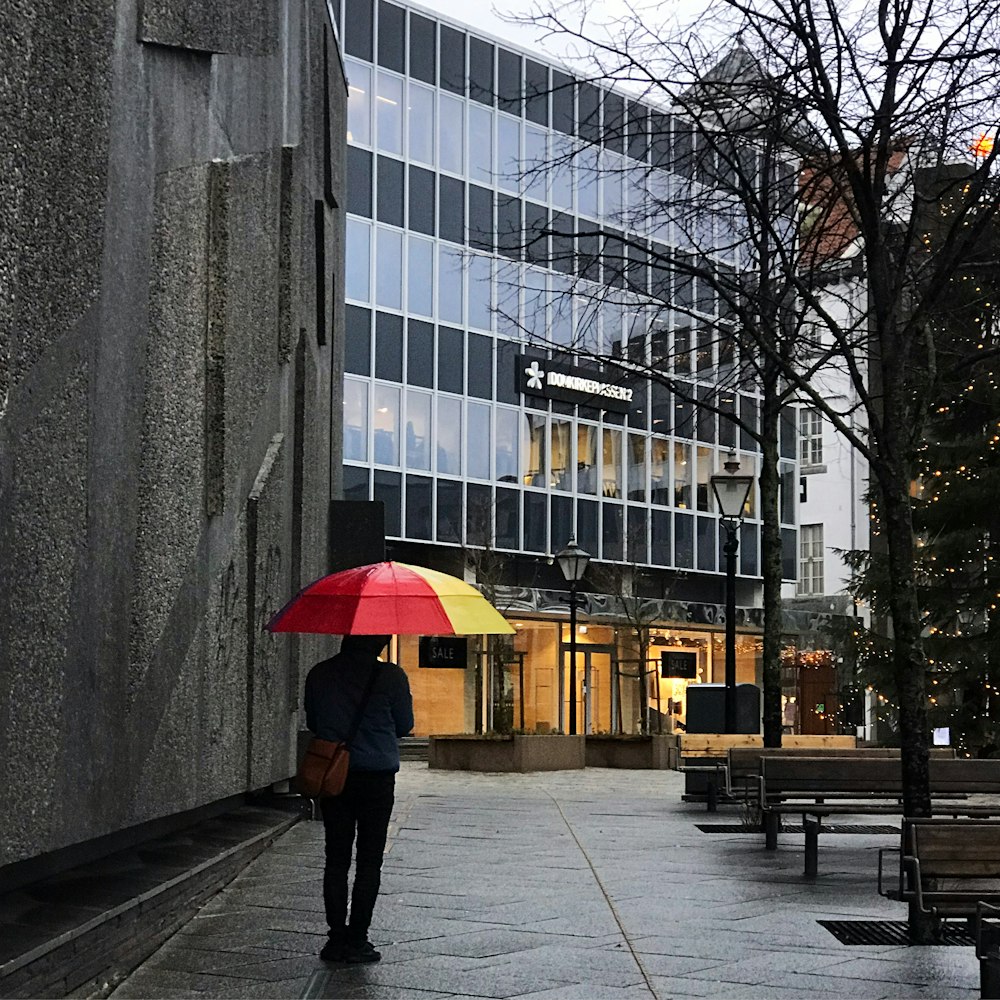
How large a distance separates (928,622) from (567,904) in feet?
60.6

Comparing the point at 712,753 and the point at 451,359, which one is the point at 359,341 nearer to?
the point at 451,359

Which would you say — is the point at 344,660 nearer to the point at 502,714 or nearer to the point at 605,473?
the point at 502,714

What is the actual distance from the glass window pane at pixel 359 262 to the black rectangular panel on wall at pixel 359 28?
440 centimetres

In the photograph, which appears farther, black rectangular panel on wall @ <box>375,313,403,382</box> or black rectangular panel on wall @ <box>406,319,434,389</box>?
black rectangular panel on wall @ <box>406,319,434,389</box>

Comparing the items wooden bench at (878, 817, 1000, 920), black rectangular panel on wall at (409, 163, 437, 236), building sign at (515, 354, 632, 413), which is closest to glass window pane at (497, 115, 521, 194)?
black rectangular panel on wall at (409, 163, 437, 236)

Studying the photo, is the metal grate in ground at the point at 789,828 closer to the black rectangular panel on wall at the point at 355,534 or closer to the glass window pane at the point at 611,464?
the black rectangular panel on wall at the point at 355,534

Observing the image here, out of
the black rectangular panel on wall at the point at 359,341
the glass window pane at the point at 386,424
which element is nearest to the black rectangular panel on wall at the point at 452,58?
the black rectangular panel on wall at the point at 359,341

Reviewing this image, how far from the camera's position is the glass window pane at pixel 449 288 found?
1700 inches

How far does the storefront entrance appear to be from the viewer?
49.0 m

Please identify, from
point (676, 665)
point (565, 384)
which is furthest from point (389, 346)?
point (676, 665)

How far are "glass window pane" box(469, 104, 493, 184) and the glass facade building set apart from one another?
46mm

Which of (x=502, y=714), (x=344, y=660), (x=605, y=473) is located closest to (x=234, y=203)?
(x=344, y=660)

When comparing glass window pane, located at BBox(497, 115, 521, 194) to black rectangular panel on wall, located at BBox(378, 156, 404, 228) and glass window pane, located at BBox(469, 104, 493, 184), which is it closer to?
glass window pane, located at BBox(469, 104, 493, 184)

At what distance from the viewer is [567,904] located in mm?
10734
